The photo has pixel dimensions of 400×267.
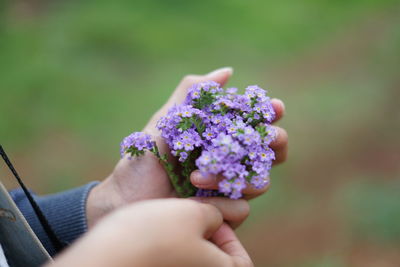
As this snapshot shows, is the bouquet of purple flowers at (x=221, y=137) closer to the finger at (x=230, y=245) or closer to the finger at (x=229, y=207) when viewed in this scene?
the finger at (x=229, y=207)

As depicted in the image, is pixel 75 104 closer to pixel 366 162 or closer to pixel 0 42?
pixel 0 42

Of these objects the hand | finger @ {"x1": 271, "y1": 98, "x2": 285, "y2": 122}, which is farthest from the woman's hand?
the hand

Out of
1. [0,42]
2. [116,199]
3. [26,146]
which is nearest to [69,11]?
[0,42]

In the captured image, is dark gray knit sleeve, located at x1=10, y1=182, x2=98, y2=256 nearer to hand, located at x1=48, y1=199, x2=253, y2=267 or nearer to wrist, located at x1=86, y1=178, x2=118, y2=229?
wrist, located at x1=86, y1=178, x2=118, y2=229

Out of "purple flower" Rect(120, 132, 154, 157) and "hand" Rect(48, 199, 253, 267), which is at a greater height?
"purple flower" Rect(120, 132, 154, 157)

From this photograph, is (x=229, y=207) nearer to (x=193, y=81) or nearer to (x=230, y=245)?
(x=230, y=245)
